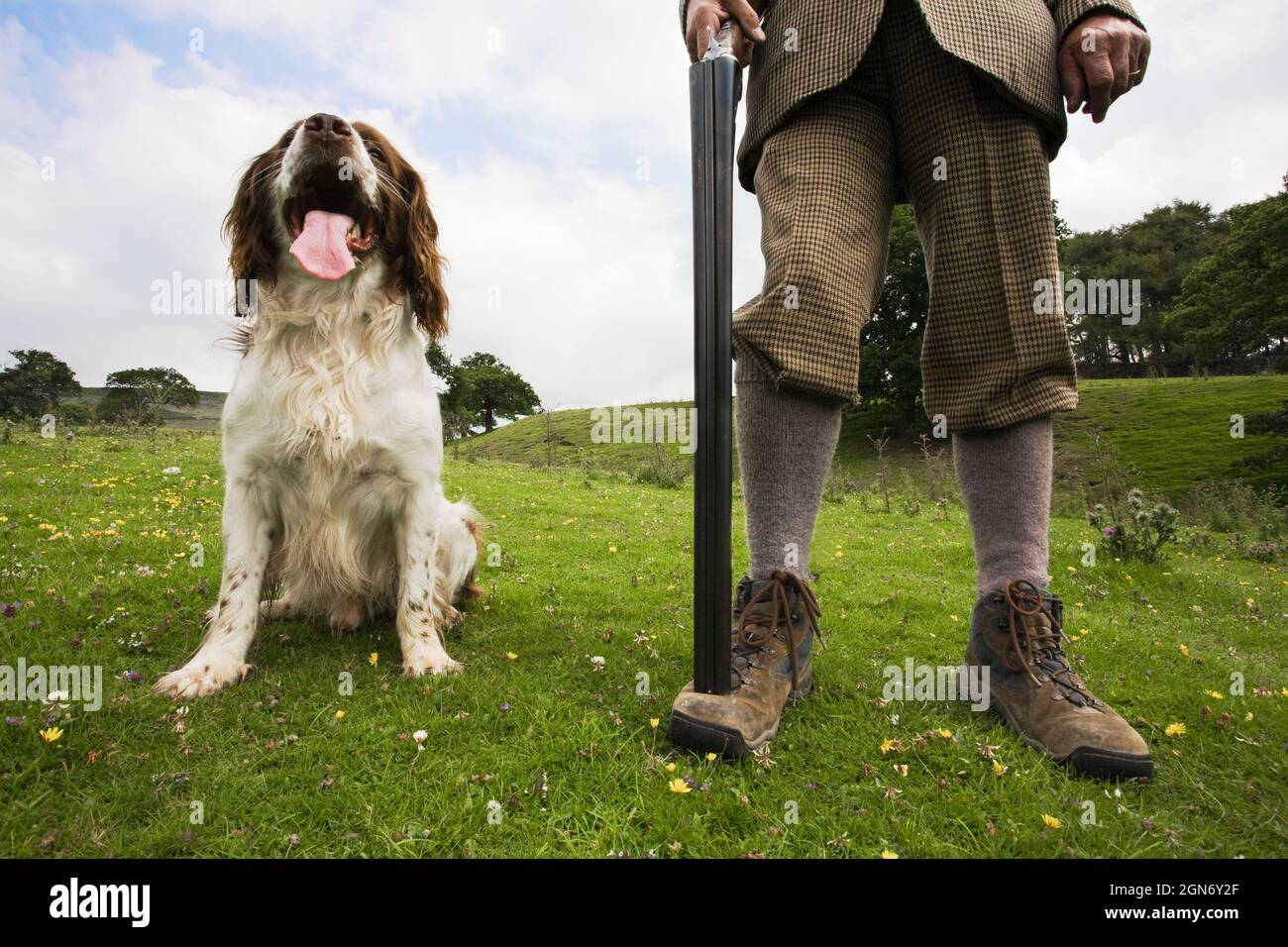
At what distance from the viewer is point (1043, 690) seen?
2.01 m

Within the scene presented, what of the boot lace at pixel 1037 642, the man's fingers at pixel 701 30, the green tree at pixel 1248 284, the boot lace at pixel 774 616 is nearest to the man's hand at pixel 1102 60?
the man's fingers at pixel 701 30

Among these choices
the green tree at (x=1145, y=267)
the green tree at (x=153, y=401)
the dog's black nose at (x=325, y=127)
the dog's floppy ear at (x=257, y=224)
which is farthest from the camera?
the green tree at (x=1145, y=267)

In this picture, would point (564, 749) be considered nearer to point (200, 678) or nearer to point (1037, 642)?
point (200, 678)

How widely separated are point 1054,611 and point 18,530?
6.16 m

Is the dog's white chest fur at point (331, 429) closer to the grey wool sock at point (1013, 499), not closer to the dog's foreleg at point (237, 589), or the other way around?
the dog's foreleg at point (237, 589)

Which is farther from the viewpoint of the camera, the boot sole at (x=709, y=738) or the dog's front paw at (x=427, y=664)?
the dog's front paw at (x=427, y=664)

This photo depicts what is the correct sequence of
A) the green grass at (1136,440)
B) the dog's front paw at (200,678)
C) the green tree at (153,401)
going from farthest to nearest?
the green grass at (1136,440) → the green tree at (153,401) → the dog's front paw at (200,678)

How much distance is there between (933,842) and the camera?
1512 mm

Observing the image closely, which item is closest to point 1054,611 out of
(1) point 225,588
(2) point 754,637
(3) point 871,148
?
(2) point 754,637

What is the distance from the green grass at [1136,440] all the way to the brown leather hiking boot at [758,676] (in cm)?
1497

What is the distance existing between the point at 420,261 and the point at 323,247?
0.41 m

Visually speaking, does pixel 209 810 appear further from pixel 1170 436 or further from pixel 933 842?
pixel 1170 436

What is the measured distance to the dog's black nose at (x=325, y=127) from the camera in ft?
8.18

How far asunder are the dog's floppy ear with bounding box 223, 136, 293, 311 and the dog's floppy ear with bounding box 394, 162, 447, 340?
0.47m
